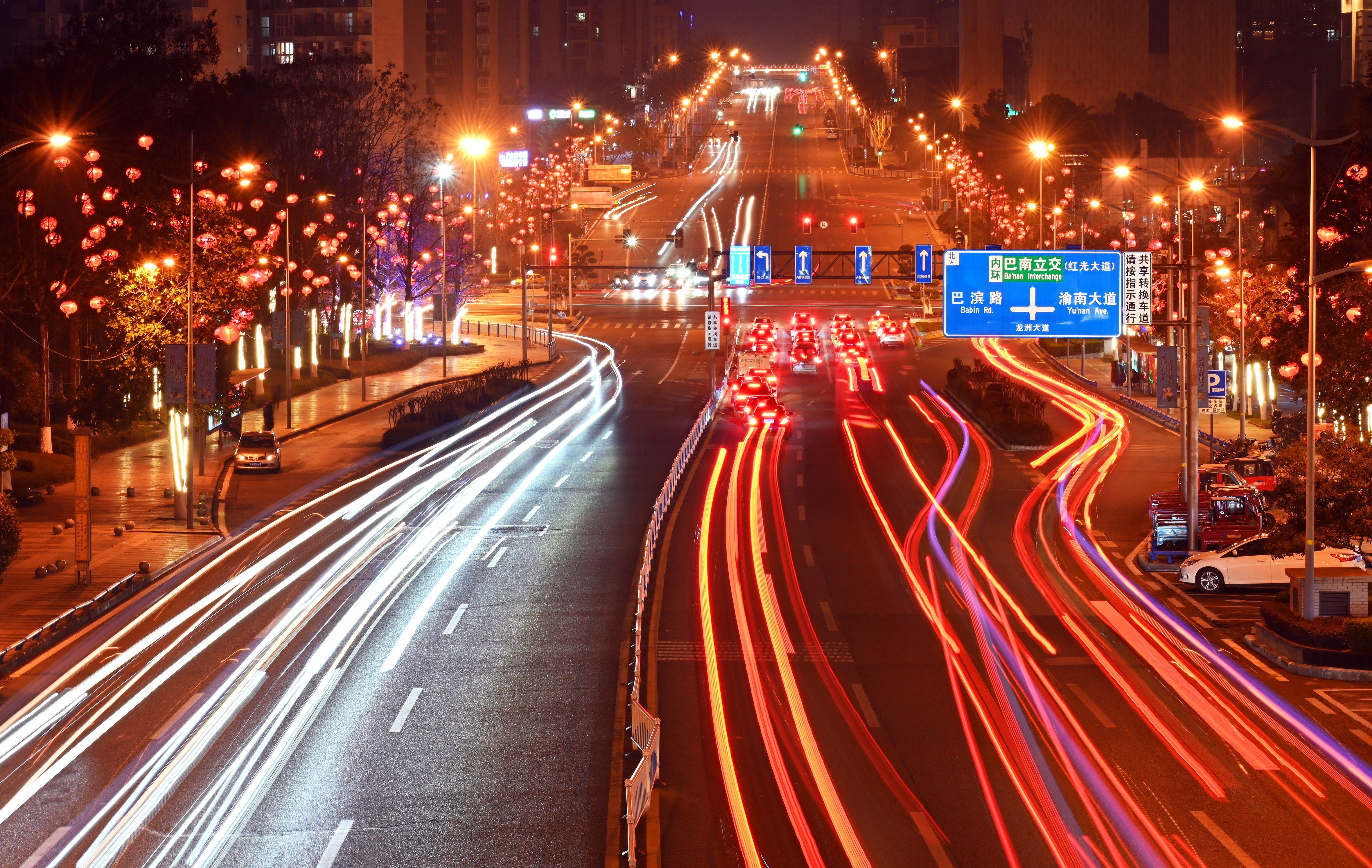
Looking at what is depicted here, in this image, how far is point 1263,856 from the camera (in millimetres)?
16656

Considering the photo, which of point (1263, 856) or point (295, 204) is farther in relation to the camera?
point (295, 204)

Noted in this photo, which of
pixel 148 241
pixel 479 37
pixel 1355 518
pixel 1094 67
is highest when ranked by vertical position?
pixel 479 37

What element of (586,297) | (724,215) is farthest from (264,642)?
(724,215)

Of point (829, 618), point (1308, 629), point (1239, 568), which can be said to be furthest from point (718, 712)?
point (1239, 568)

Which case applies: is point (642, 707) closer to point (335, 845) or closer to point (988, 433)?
point (335, 845)

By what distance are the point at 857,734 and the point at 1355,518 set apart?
13906 millimetres

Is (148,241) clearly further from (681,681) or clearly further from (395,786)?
(395,786)

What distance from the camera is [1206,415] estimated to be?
212ft

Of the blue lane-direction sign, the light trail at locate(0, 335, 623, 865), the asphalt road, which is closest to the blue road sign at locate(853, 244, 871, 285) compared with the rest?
the asphalt road

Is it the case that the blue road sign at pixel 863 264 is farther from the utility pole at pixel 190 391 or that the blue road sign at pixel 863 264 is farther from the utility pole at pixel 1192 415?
the utility pole at pixel 190 391

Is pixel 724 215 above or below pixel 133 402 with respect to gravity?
above

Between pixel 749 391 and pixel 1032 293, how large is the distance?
78.6 feet

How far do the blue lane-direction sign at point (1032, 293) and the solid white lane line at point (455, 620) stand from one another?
59.4 feet

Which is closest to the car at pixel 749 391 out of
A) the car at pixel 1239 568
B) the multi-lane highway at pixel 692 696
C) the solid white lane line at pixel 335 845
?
the multi-lane highway at pixel 692 696
